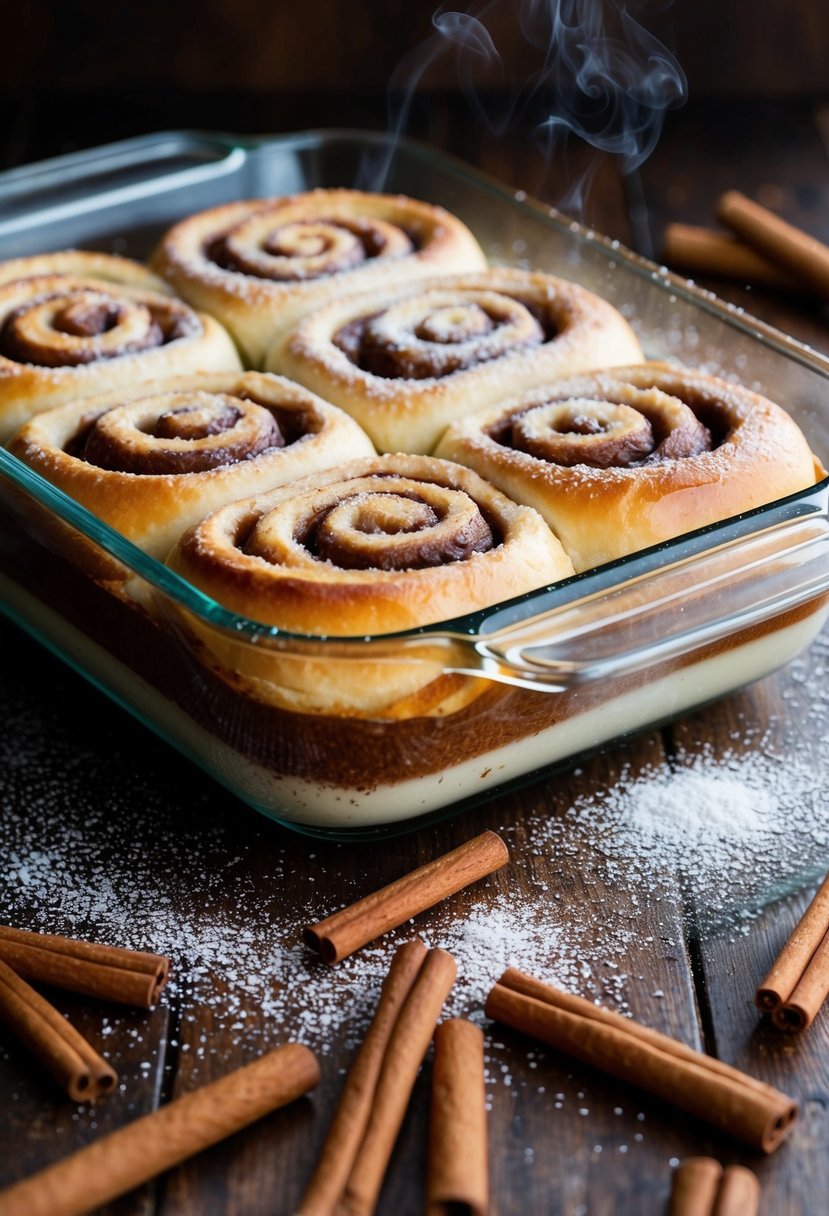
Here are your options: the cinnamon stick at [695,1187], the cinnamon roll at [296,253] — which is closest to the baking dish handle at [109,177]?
the cinnamon roll at [296,253]

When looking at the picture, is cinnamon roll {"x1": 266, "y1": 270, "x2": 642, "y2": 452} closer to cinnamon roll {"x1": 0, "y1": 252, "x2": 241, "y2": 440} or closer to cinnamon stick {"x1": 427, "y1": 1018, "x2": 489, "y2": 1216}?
cinnamon roll {"x1": 0, "y1": 252, "x2": 241, "y2": 440}

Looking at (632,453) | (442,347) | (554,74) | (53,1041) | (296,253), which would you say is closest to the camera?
(53,1041)

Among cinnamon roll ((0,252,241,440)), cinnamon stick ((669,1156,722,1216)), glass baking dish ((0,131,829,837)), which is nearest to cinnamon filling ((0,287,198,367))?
cinnamon roll ((0,252,241,440))

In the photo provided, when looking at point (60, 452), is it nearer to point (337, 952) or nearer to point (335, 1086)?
point (337, 952)

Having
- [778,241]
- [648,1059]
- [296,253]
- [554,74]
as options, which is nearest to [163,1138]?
[648,1059]

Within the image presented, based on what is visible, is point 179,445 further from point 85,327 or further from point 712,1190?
point 712,1190

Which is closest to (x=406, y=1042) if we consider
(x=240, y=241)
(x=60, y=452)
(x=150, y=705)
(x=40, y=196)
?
(x=150, y=705)
